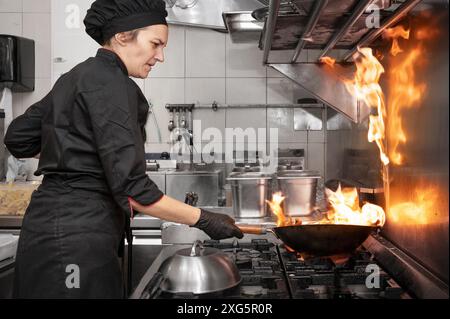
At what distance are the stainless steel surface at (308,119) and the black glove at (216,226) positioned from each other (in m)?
2.04

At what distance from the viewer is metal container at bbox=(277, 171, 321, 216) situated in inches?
79.4

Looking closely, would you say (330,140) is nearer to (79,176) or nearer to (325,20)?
(325,20)

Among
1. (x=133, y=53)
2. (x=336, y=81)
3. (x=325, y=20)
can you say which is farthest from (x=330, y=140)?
(x=133, y=53)

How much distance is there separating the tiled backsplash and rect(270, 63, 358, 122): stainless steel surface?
1068 millimetres

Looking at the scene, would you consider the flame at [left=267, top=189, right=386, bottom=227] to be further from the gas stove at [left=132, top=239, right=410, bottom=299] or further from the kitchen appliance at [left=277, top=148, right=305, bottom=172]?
the kitchen appliance at [left=277, top=148, right=305, bottom=172]

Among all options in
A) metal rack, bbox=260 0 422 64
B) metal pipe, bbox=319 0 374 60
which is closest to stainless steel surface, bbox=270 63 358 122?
metal rack, bbox=260 0 422 64

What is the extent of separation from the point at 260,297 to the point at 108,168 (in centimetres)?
49

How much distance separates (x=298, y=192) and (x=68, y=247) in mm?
1118

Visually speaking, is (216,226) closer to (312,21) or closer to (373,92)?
(312,21)

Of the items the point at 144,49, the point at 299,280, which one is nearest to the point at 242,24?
the point at 144,49

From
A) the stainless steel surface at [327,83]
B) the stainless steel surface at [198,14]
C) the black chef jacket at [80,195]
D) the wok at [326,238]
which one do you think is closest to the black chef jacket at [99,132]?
the black chef jacket at [80,195]

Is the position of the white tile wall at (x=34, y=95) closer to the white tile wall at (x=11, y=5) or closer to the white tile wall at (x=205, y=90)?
the white tile wall at (x=11, y=5)

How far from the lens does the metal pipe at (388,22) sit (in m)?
1.11

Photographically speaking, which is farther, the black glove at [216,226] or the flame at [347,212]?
the flame at [347,212]
